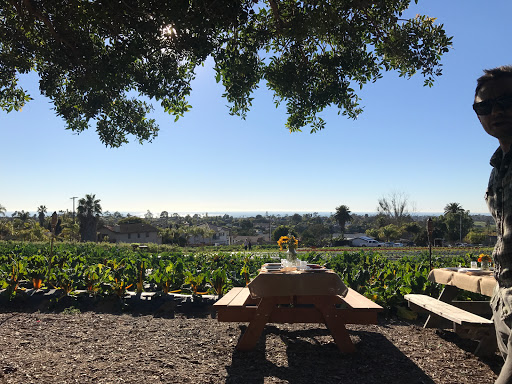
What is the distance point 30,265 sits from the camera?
→ 8.65 m

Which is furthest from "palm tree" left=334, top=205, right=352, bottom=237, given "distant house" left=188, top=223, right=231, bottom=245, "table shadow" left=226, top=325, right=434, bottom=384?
"table shadow" left=226, top=325, right=434, bottom=384

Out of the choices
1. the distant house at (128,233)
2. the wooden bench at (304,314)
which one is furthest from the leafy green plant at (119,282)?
the distant house at (128,233)

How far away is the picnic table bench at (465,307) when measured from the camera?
3.65 meters

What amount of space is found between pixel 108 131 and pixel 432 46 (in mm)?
4350

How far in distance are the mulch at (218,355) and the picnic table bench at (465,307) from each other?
0.15m

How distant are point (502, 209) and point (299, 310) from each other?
3.06 metres

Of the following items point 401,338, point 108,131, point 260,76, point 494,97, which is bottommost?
point 401,338

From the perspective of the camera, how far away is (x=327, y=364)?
3805 millimetres

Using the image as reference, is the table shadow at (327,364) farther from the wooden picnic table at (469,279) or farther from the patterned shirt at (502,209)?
the patterned shirt at (502,209)

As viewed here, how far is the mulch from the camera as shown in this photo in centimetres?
342

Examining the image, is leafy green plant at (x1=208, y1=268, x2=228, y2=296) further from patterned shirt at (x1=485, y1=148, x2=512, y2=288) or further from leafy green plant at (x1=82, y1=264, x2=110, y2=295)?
patterned shirt at (x1=485, y1=148, x2=512, y2=288)

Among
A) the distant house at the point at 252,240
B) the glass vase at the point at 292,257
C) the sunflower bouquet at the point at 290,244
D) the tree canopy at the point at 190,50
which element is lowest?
the distant house at the point at 252,240

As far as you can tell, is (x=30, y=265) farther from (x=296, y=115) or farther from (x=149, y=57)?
(x=296, y=115)

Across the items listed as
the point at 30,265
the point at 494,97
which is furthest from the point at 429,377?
the point at 30,265
